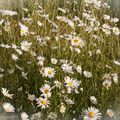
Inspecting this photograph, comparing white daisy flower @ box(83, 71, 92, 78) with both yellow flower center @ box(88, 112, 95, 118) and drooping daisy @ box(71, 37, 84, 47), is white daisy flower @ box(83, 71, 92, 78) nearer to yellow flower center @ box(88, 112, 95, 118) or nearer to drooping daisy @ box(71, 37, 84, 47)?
drooping daisy @ box(71, 37, 84, 47)

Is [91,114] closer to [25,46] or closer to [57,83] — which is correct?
[57,83]

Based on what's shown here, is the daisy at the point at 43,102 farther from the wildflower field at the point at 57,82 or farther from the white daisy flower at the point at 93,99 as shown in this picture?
the white daisy flower at the point at 93,99

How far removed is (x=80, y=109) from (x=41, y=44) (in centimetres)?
75

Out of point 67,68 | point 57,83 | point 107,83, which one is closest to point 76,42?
point 67,68

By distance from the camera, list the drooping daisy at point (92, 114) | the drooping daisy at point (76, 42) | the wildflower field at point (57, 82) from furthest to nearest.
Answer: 1. the drooping daisy at point (76, 42)
2. the wildflower field at point (57, 82)
3. the drooping daisy at point (92, 114)

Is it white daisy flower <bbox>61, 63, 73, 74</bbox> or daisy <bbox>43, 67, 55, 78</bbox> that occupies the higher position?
white daisy flower <bbox>61, 63, 73, 74</bbox>

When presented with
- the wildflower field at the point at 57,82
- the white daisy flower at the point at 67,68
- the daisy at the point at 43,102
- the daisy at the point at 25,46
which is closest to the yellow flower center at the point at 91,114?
the wildflower field at the point at 57,82

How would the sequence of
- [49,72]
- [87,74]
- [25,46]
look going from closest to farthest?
[49,72], [87,74], [25,46]

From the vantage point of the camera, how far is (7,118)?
10.5 ft

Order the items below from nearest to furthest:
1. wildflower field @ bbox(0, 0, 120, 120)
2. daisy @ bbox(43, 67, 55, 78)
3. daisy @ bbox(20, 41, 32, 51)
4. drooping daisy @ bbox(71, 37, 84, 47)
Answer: wildflower field @ bbox(0, 0, 120, 120) → daisy @ bbox(43, 67, 55, 78) → daisy @ bbox(20, 41, 32, 51) → drooping daisy @ bbox(71, 37, 84, 47)

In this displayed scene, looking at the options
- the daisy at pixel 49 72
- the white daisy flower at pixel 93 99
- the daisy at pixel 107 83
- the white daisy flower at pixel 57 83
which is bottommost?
the white daisy flower at pixel 93 99

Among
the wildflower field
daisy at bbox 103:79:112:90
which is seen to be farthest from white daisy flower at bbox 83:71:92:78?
daisy at bbox 103:79:112:90

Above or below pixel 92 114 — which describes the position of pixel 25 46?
above

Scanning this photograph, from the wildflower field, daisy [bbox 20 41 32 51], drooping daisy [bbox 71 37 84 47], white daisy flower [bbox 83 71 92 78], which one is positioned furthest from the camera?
drooping daisy [bbox 71 37 84 47]
